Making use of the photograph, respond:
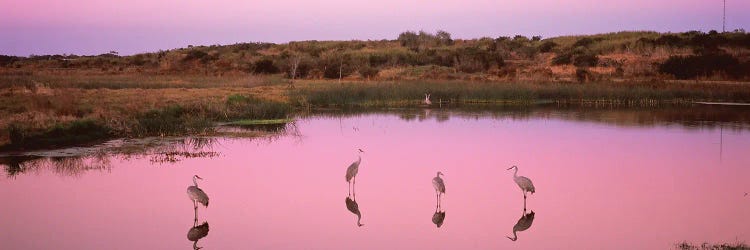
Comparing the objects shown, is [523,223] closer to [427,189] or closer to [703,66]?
[427,189]

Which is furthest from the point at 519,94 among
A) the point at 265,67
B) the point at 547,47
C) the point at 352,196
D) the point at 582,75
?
the point at 547,47

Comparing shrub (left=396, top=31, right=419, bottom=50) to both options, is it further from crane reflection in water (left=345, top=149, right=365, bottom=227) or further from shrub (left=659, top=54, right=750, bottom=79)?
crane reflection in water (left=345, top=149, right=365, bottom=227)

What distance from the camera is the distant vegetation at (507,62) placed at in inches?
1824

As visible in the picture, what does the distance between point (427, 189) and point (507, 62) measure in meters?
44.0

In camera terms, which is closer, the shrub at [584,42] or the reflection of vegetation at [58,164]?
the reflection of vegetation at [58,164]

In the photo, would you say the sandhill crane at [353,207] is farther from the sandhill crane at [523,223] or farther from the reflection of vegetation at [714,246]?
the reflection of vegetation at [714,246]

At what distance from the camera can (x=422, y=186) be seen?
540 inches

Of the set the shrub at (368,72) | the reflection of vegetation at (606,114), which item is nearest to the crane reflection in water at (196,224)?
the reflection of vegetation at (606,114)

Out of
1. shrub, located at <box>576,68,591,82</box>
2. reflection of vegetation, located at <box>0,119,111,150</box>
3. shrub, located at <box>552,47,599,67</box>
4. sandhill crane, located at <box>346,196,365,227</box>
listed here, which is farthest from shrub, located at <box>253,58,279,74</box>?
sandhill crane, located at <box>346,196,365,227</box>

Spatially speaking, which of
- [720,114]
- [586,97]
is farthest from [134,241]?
[586,97]

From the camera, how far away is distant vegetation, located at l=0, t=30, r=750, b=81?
152 feet

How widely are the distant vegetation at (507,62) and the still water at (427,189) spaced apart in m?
24.1

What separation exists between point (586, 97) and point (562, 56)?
20.8m

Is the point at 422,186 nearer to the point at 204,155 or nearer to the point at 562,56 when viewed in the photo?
the point at 204,155
